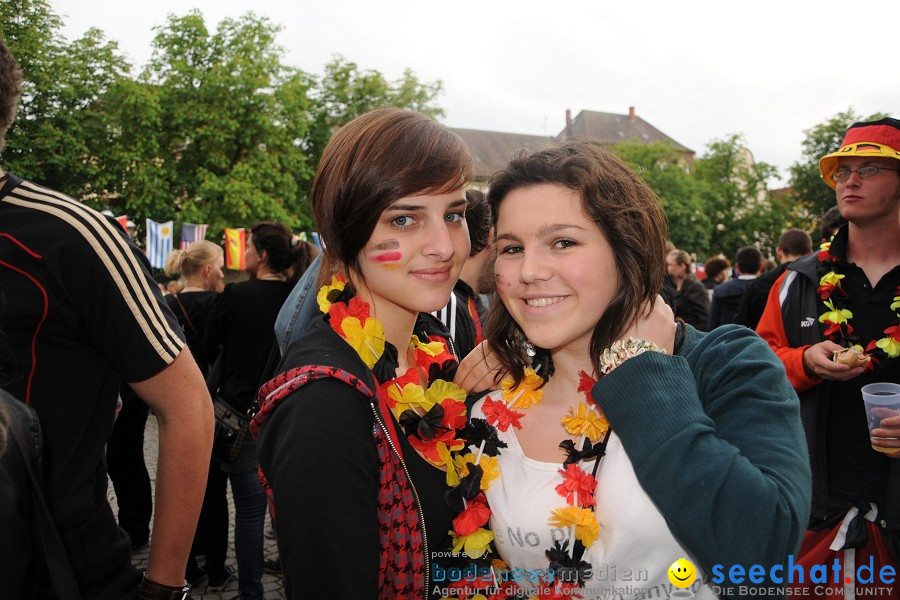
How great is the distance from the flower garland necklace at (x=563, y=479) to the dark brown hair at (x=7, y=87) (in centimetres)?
155

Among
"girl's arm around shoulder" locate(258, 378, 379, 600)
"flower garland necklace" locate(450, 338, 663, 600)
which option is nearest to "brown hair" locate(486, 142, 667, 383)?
"flower garland necklace" locate(450, 338, 663, 600)

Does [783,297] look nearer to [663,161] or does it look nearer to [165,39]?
[165,39]

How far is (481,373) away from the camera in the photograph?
2115 millimetres

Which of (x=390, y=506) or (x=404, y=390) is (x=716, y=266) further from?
(x=390, y=506)

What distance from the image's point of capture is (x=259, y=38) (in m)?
27.0

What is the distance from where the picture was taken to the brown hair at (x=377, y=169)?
1756 mm

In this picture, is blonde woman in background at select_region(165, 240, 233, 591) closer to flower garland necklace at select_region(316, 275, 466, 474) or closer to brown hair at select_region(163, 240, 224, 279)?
brown hair at select_region(163, 240, 224, 279)

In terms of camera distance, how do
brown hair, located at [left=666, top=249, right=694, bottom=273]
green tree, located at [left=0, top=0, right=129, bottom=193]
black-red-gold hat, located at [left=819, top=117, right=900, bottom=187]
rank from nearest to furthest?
1. black-red-gold hat, located at [left=819, top=117, right=900, bottom=187]
2. brown hair, located at [left=666, top=249, right=694, bottom=273]
3. green tree, located at [left=0, top=0, right=129, bottom=193]

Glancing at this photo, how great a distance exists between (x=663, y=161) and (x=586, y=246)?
44.8 m

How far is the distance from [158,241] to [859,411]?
1356cm

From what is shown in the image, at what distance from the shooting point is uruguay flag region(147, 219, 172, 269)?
1349 centimetres

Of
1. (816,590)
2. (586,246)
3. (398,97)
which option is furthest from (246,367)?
(398,97)

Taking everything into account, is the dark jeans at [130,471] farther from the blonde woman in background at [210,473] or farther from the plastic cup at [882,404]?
the plastic cup at [882,404]

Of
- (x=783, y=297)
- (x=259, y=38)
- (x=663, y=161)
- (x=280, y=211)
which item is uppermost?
(x=259, y=38)
